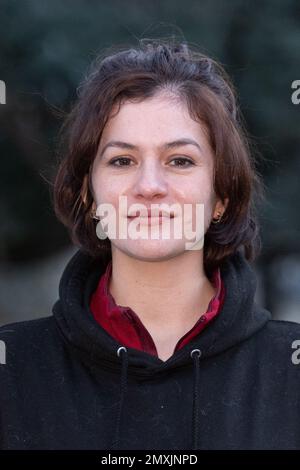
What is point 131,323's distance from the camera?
2102 mm

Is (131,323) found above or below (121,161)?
below

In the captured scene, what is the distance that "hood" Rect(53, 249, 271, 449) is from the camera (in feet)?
6.63

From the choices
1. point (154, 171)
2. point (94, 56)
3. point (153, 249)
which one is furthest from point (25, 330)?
point (94, 56)

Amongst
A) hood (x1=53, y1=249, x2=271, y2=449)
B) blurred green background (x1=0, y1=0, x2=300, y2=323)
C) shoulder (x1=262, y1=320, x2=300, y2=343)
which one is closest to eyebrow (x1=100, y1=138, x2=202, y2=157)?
hood (x1=53, y1=249, x2=271, y2=449)

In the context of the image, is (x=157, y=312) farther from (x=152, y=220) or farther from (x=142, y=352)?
(x=152, y=220)

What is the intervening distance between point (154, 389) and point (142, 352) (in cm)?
8

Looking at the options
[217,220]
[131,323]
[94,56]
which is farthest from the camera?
[94,56]

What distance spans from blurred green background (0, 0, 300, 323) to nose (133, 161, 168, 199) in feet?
2.99

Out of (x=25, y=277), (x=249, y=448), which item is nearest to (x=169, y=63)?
(x=249, y=448)

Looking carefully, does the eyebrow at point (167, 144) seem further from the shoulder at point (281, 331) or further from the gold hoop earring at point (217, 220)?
the shoulder at point (281, 331)

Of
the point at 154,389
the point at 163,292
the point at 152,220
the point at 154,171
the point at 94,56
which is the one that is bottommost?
the point at 154,389

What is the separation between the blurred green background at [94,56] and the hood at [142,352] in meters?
0.82

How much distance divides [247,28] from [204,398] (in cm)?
142

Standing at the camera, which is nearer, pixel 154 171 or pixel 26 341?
pixel 154 171
